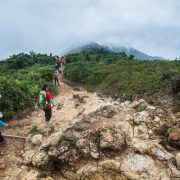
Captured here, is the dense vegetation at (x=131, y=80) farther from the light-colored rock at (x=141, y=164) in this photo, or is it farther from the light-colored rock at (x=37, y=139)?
the light-colored rock at (x=37, y=139)

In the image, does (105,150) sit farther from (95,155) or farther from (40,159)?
(40,159)

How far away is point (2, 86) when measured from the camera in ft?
46.3

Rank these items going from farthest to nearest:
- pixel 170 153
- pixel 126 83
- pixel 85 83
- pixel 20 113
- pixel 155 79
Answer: pixel 85 83 → pixel 126 83 → pixel 155 79 → pixel 20 113 → pixel 170 153

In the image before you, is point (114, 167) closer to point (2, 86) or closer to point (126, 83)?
point (2, 86)

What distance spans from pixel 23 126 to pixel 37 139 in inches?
103

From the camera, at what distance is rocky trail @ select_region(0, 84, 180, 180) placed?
7.37 metres

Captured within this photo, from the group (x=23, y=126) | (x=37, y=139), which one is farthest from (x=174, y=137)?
(x=23, y=126)

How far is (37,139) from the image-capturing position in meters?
9.72

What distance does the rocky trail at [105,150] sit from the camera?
737 centimetres

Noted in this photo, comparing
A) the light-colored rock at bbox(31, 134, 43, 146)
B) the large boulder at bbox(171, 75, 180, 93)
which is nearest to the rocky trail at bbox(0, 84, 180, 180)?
the light-colored rock at bbox(31, 134, 43, 146)

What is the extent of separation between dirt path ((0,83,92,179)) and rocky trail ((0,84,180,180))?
0.03 metres

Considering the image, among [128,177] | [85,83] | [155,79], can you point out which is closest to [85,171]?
[128,177]

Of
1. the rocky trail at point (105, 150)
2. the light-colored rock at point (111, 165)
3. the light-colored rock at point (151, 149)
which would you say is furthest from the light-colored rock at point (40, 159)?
the light-colored rock at point (151, 149)

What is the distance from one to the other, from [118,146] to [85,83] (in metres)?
14.3
